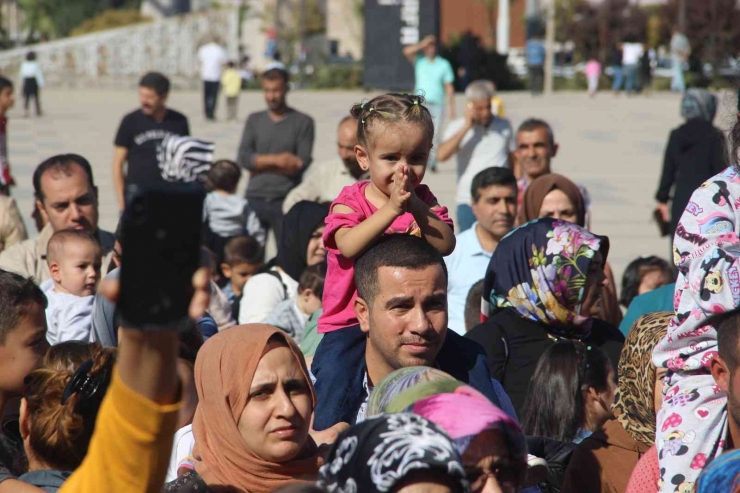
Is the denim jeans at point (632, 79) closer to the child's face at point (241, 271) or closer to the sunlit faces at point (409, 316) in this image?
the child's face at point (241, 271)

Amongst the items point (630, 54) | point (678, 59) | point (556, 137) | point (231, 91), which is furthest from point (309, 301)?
point (630, 54)

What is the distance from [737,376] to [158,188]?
1993 millimetres

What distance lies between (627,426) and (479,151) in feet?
19.5

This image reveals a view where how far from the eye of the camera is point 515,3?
62.1m

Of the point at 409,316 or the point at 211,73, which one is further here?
the point at 211,73

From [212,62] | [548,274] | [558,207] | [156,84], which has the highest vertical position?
[212,62]

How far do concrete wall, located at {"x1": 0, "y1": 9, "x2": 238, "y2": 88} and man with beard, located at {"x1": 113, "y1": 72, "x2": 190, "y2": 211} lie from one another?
3311cm

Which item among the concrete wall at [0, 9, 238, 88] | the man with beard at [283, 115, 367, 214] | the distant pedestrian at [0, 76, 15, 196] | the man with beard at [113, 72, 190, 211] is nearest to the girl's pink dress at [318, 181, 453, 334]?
the man with beard at [283, 115, 367, 214]

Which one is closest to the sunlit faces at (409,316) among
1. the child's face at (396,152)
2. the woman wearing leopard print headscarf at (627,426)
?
the child's face at (396,152)

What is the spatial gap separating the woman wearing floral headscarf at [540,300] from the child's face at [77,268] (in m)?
2.04

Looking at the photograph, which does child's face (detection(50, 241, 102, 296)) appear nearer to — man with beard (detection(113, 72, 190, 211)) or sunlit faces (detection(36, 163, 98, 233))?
sunlit faces (detection(36, 163, 98, 233))

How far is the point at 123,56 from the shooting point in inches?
1761

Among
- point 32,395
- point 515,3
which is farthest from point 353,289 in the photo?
point 515,3

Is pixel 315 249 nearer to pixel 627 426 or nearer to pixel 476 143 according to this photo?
pixel 476 143
